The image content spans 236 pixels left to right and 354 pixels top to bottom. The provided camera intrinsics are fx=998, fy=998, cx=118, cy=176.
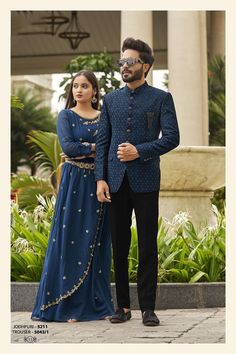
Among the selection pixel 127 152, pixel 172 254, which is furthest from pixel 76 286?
pixel 172 254

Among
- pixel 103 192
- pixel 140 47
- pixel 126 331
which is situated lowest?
pixel 126 331

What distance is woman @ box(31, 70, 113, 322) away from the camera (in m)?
6.75

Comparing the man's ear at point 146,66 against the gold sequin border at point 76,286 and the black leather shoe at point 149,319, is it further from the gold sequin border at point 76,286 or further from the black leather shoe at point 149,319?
the black leather shoe at point 149,319

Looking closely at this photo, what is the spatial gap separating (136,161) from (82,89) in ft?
2.47

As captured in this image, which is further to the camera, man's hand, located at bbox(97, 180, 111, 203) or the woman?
the woman

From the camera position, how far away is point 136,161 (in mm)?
6305

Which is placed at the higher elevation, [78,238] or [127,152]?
[127,152]

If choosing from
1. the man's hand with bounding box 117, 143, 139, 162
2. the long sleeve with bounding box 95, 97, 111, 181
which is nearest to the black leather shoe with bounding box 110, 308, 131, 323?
the long sleeve with bounding box 95, 97, 111, 181

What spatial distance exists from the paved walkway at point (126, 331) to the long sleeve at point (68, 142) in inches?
44.6

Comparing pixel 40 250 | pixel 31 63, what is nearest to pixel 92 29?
pixel 31 63

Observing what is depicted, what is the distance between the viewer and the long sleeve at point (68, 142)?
6629mm

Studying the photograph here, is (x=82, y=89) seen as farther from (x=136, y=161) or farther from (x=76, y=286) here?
(x=76, y=286)

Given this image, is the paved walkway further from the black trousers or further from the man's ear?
the man's ear
